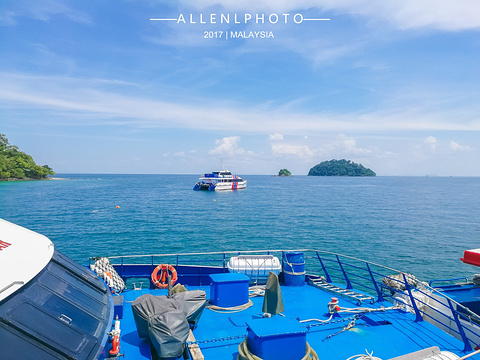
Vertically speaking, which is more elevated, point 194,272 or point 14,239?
point 14,239

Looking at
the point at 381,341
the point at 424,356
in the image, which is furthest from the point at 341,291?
the point at 424,356

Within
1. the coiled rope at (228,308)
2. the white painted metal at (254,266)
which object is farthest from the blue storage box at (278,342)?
the white painted metal at (254,266)

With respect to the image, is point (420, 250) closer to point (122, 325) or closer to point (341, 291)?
point (341, 291)

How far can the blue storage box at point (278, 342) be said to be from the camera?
18.4 feet

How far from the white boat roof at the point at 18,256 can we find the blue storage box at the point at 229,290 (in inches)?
204

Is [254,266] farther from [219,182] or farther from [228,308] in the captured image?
[219,182]

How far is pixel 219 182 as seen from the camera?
122 metres

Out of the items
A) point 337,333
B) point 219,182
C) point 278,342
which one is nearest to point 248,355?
point 278,342

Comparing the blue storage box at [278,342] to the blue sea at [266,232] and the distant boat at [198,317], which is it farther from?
the blue sea at [266,232]

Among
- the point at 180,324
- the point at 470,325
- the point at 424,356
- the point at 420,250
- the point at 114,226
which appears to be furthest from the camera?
the point at 114,226

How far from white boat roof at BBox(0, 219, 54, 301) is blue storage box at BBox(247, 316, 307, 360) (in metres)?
3.58

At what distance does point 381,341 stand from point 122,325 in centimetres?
622

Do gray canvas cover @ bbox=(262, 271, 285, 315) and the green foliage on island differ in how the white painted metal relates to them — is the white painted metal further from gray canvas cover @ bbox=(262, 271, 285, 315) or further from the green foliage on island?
the green foliage on island

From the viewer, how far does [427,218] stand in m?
58.3
